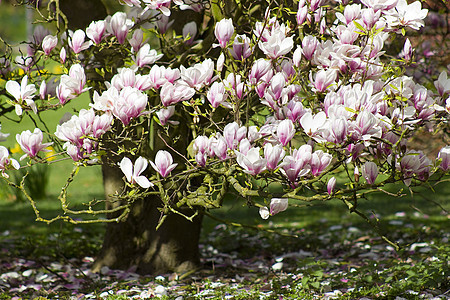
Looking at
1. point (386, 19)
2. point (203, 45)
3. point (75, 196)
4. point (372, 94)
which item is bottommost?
point (372, 94)

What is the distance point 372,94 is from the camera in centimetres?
254

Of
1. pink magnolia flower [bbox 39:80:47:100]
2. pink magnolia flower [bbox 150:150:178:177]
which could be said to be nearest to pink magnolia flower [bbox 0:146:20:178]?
pink magnolia flower [bbox 39:80:47:100]

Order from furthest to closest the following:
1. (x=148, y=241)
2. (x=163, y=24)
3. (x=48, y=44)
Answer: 1. (x=148, y=241)
2. (x=163, y=24)
3. (x=48, y=44)

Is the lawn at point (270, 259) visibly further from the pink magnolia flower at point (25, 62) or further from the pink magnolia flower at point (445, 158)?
the pink magnolia flower at point (25, 62)

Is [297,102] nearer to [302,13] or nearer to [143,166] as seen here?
[302,13]

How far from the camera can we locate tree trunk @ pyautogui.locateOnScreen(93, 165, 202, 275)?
4.34 m

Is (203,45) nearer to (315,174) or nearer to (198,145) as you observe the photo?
(198,145)

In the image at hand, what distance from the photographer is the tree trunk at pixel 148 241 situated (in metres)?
4.34

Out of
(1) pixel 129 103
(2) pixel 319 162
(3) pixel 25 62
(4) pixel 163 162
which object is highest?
(3) pixel 25 62

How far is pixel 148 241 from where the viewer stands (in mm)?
4418

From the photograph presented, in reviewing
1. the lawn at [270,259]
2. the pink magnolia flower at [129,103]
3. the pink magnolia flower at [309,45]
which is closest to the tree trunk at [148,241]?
the lawn at [270,259]

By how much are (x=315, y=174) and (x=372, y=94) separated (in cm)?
50

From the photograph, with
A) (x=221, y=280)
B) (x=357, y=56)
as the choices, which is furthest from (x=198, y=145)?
(x=221, y=280)

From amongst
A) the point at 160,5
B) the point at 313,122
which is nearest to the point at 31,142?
the point at 160,5
